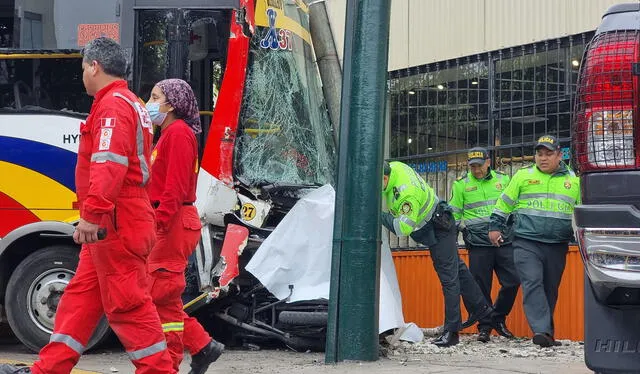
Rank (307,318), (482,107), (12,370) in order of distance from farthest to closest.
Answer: (482,107) → (307,318) → (12,370)

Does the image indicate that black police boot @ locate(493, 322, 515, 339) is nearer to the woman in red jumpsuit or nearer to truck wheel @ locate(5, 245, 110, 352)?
truck wheel @ locate(5, 245, 110, 352)

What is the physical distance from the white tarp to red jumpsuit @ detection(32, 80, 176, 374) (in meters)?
2.64

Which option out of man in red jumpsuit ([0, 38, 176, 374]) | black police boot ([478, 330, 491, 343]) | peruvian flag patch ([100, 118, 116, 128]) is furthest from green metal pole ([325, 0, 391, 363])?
black police boot ([478, 330, 491, 343])

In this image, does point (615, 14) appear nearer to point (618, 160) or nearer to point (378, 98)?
point (618, 160)

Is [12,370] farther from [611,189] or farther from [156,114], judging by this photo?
[611,189]

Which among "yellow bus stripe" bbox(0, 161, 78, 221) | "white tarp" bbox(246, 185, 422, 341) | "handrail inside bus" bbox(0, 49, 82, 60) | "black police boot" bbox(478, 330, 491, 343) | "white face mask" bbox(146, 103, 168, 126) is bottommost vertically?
"black police boot" bbox(478, 330, 491, 343)

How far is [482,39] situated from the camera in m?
10.7

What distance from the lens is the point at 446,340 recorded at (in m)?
9.09

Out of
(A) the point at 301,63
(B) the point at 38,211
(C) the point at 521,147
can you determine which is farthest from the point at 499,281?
(B) the point at 38,211

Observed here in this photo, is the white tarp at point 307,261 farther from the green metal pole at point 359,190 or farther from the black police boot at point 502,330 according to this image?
the black police boot at point 502,330

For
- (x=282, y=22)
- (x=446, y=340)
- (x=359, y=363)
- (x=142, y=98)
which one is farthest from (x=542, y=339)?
(x=142, y=98)

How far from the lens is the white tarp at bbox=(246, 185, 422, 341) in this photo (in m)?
8.23

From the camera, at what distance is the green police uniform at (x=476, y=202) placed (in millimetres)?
10398

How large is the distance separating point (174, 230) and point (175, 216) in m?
0.08
